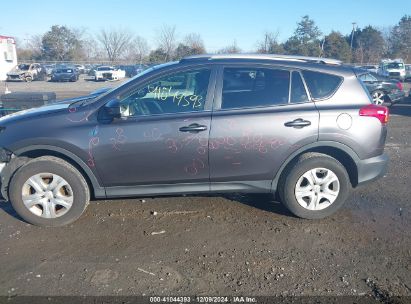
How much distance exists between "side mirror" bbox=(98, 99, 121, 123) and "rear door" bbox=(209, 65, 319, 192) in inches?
39.8

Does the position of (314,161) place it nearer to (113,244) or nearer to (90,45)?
(113,244)

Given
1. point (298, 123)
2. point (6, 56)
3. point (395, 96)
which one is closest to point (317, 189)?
point (298, 123)

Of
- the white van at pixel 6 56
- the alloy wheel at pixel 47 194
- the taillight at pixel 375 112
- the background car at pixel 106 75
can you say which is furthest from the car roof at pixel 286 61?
the white van at pixel 6 56

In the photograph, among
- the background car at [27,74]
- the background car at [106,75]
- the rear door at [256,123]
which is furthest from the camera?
the background car at [106,75]

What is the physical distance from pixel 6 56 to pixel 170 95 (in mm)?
41867

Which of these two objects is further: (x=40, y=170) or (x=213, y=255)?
(x=40, y=170)

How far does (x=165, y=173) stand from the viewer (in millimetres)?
3600

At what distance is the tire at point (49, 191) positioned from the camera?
348 cm

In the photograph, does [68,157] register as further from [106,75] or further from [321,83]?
[106,75]

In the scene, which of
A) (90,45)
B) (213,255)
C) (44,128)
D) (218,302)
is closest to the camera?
(218,302)

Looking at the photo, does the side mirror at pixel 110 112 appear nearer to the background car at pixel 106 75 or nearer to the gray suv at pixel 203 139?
the gray suv at pixel 203 139

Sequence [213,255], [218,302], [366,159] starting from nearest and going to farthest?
[218,302]
[213,255]
[366,159]

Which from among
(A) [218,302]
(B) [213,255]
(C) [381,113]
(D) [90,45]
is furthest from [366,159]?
(D) [90,45]

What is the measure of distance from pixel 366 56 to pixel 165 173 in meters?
59.8
